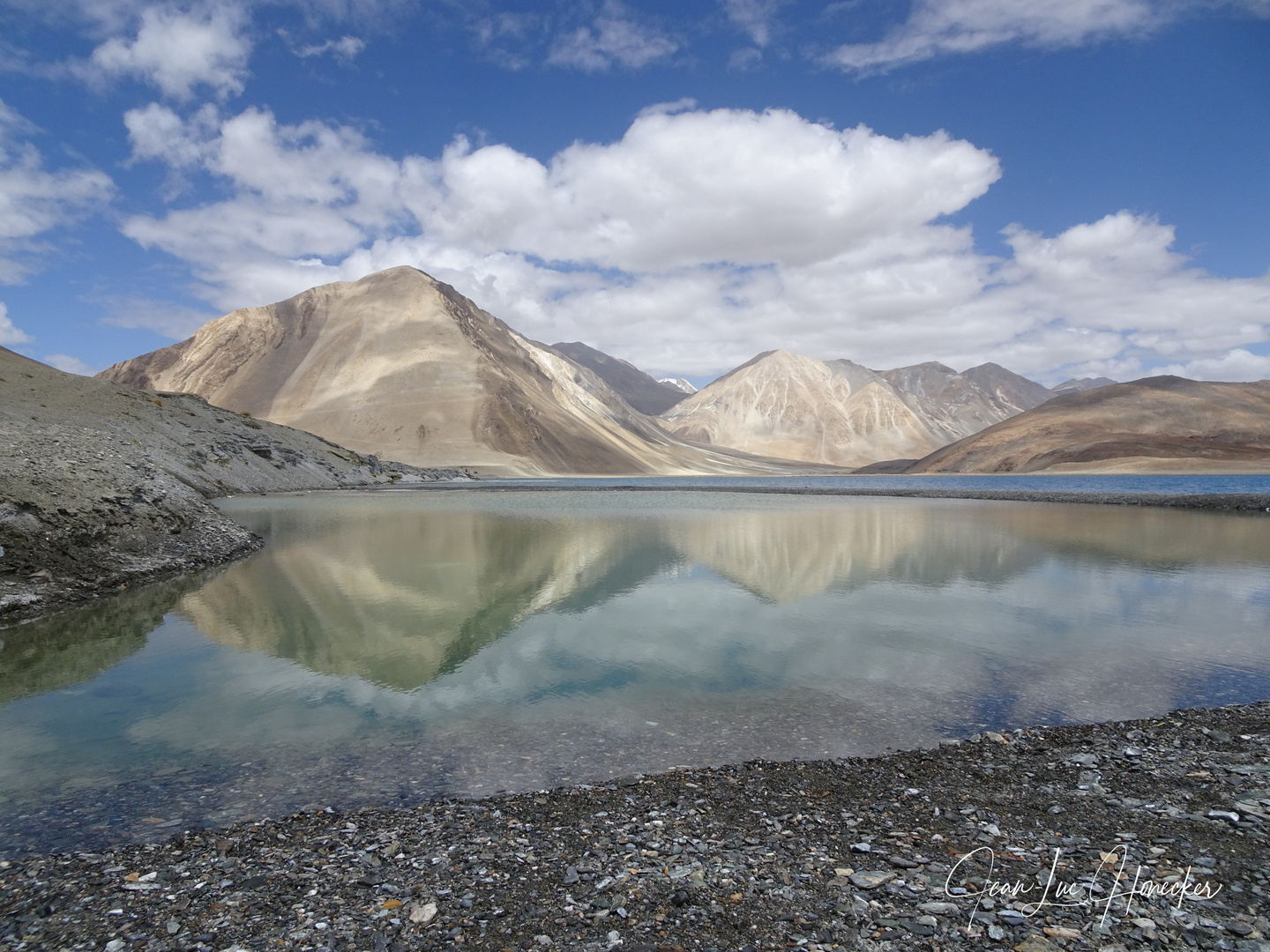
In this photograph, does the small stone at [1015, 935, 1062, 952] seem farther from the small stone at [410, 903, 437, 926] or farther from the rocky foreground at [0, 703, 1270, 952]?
the small stone at [410, 903, 437, 926]

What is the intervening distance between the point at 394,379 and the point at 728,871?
15080cm

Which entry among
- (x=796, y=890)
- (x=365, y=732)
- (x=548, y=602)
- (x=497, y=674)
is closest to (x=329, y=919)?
(x=796, y=890)

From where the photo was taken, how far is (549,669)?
35.3 ft

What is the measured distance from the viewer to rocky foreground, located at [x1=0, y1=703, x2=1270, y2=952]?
4.35m

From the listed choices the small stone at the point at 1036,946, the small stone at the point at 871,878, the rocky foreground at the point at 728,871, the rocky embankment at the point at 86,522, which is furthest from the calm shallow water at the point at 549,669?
the small stone at the point at 1036,946

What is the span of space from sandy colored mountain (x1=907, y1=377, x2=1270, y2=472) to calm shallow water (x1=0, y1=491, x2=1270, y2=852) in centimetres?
11901

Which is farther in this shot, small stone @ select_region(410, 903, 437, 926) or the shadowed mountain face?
the shadowed mountain face

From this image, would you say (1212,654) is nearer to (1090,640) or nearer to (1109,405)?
(1090,640)

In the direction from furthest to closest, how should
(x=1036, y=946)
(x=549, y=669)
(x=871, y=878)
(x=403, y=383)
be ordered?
(x=403, y=383), (x=549, y=669), (x=871, y=878), (x=1036, y=946)

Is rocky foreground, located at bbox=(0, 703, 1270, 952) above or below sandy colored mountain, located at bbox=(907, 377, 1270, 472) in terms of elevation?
below

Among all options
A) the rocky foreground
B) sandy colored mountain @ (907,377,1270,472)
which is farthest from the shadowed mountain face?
sandy colored mountain @ (907,377,1270,472)

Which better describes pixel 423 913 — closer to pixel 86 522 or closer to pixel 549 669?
pixel 549 669

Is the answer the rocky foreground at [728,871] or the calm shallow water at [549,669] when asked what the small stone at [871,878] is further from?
the calm shallow water at [549,669]

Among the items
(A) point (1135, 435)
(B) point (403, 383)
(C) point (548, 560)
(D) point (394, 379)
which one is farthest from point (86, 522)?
(A) point (1135, 435)
